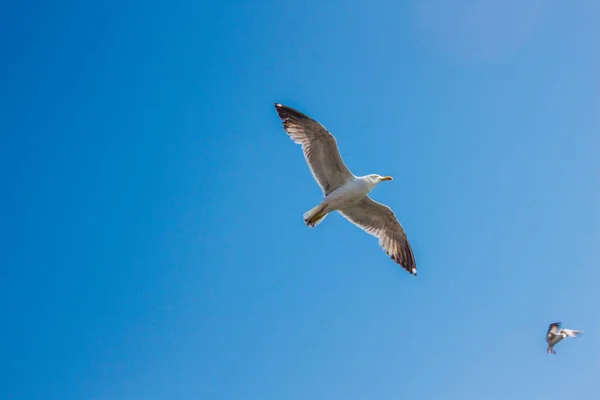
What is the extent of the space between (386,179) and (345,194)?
1109mm

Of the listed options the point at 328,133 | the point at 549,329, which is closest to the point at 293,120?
the point at 328,133

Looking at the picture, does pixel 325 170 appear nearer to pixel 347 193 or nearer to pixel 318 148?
pixel 318 148

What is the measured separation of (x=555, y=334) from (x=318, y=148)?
26.0ft

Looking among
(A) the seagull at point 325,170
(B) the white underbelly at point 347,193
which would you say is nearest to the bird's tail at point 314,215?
(A) the seagull at point 325,170

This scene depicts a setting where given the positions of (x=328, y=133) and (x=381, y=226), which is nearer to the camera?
(x=328, y=133)

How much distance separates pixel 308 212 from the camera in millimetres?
18312

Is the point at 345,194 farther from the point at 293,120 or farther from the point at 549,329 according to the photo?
the point at 549,329

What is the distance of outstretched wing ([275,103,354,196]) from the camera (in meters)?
18.2

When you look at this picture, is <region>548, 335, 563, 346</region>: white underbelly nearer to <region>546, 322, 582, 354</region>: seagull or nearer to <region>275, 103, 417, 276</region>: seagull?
<region>546, 322, 582, 354</region>: seagull

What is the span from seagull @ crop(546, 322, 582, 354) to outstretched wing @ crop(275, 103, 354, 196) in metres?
6.86

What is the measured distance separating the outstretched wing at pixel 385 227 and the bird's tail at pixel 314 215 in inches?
45.3

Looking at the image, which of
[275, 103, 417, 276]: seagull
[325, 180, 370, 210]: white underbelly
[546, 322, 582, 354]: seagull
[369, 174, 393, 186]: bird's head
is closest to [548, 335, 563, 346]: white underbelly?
[546, 322, 582, 354]: seagull

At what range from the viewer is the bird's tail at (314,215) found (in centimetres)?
1831

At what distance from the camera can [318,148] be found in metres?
18.3
